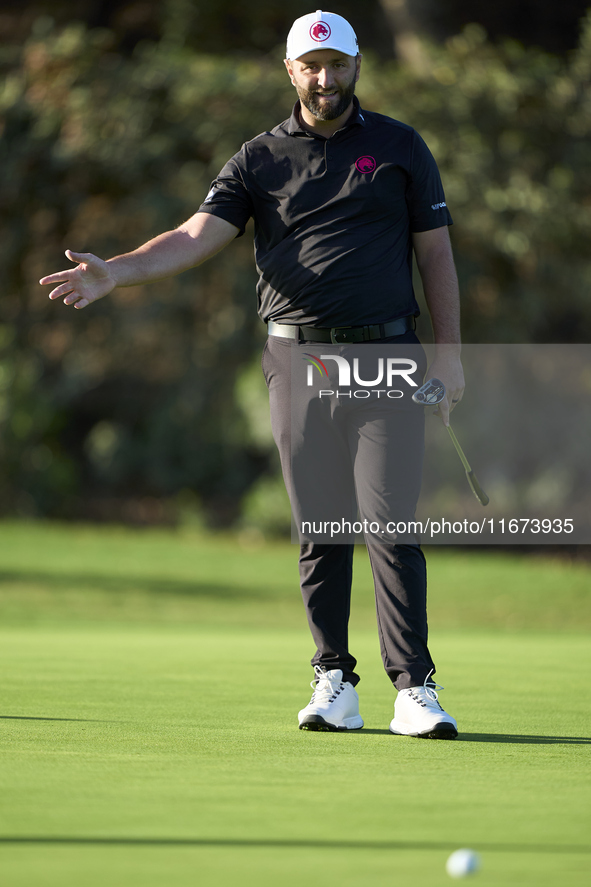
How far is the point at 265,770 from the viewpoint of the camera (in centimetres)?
262

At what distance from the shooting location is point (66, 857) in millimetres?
1868

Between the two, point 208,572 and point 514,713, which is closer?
point 514,713

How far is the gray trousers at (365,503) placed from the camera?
3.42 m

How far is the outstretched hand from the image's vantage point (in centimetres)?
331

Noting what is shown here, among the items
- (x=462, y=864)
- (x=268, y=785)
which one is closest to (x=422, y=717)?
(x=268, y=785)

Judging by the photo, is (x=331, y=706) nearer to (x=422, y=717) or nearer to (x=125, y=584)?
(x=422, y=717)

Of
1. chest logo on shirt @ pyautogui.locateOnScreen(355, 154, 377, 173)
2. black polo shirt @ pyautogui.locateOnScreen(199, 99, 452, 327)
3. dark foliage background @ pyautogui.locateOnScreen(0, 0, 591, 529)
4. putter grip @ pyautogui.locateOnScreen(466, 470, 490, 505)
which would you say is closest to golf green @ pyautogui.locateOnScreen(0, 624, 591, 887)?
putter grip @ pyautogui.locateOnScreen(466, 470, 490, 505)

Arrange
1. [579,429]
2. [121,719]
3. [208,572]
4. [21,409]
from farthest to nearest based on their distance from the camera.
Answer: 1. [21,409]
2. [579,429]
3. [208,572]
4. [121,719]

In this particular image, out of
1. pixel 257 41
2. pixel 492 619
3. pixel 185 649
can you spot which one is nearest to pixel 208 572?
pixel 492 619

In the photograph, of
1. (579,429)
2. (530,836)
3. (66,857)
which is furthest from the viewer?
(579,429)

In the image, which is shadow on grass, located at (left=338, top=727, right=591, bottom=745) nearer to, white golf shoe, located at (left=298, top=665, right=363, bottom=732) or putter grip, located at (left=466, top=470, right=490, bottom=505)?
white golf shoe, located at (left=298, top=665, right=363, bottom=732)

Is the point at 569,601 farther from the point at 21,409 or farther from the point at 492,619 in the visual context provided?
the point at 21,409

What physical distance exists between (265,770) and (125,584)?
9744 mm

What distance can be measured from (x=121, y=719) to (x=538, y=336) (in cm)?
1256
